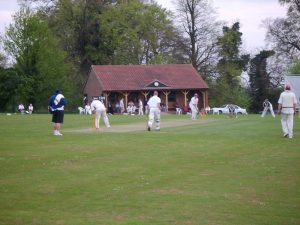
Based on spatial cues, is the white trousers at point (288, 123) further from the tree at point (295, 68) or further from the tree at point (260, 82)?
the tree at point (260, 82)

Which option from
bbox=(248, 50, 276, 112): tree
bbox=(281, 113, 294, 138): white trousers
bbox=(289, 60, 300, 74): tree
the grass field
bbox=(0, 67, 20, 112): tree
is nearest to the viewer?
the grass field

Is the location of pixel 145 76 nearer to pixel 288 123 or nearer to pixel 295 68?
pixel 295 68

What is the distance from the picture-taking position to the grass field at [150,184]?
846 centimetres

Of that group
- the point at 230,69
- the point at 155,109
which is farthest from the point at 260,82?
the point at 155,109

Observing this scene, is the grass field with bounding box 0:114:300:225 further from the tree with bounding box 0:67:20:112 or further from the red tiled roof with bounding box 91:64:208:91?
the red tiled roof with bounding box 91:64:208:91

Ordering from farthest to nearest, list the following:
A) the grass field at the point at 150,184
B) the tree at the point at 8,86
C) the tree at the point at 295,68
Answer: the tree at the point at 295,68 → the tree at the point at 8,86 → the grass field at the point at 150,184

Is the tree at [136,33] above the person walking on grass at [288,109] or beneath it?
above

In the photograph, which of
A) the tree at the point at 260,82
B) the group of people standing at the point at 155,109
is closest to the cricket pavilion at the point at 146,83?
the tree at the point at 260,82

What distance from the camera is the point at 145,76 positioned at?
245 feet

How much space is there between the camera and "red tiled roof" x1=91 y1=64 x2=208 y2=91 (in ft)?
240

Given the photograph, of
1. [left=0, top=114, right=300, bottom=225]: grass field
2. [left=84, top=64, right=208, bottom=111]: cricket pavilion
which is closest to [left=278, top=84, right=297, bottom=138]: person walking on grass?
[left=0, top=114, right=300, bottom=225]: grass field

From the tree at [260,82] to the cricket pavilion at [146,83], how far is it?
10.7 m

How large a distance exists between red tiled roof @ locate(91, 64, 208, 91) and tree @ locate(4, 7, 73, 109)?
4.67 m

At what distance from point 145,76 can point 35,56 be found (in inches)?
544
